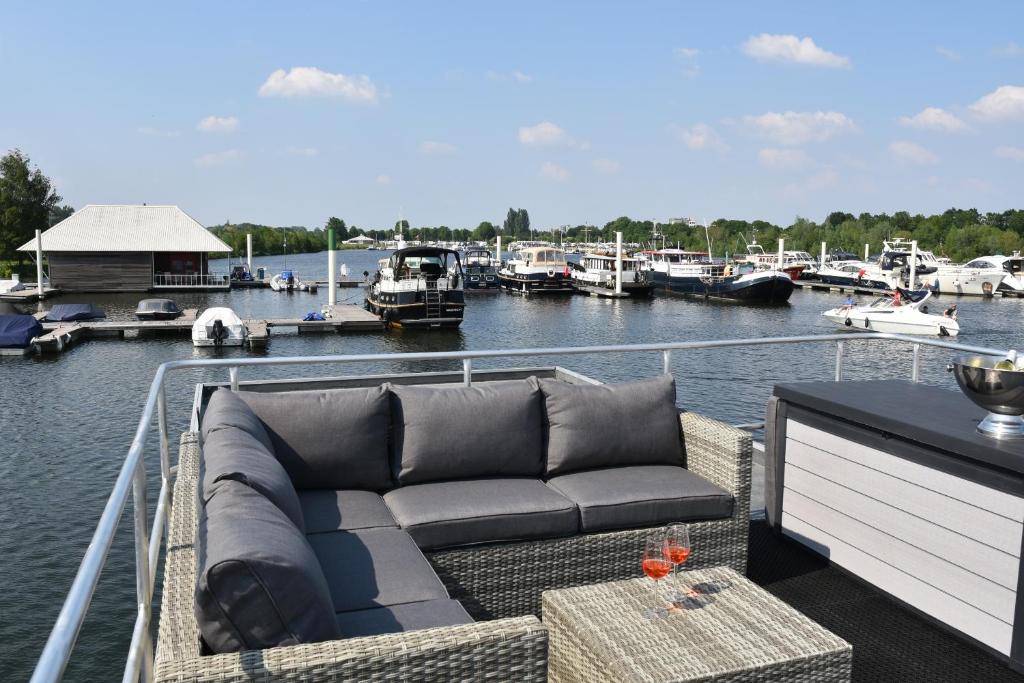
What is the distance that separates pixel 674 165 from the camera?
1421 inches

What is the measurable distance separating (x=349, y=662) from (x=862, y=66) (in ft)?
66.4

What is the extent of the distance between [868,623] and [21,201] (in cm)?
5981

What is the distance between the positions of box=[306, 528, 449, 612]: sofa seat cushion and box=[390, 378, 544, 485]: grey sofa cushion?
0.52 meters

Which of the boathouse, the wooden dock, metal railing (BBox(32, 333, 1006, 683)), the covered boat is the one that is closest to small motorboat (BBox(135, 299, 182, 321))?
the wooden dock

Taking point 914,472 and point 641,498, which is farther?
point 641,498

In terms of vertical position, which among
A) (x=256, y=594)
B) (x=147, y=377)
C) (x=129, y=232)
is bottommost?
(x=147, y=377)

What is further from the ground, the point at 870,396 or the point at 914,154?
the point at 914,154

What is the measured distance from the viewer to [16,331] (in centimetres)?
2028

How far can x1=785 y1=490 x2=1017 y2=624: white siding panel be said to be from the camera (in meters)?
2.67

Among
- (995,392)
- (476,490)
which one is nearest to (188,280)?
(476,490)

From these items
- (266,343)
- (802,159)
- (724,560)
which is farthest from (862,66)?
(724,560)

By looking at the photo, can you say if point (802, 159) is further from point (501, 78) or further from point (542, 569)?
point (542, 569)

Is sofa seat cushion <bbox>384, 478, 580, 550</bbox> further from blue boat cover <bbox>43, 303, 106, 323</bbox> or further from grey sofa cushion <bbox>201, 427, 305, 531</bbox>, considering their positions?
blue boat cover <bbox>43, 303, 106, 323</bbox>

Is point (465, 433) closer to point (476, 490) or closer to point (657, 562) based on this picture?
point (476, 490)
